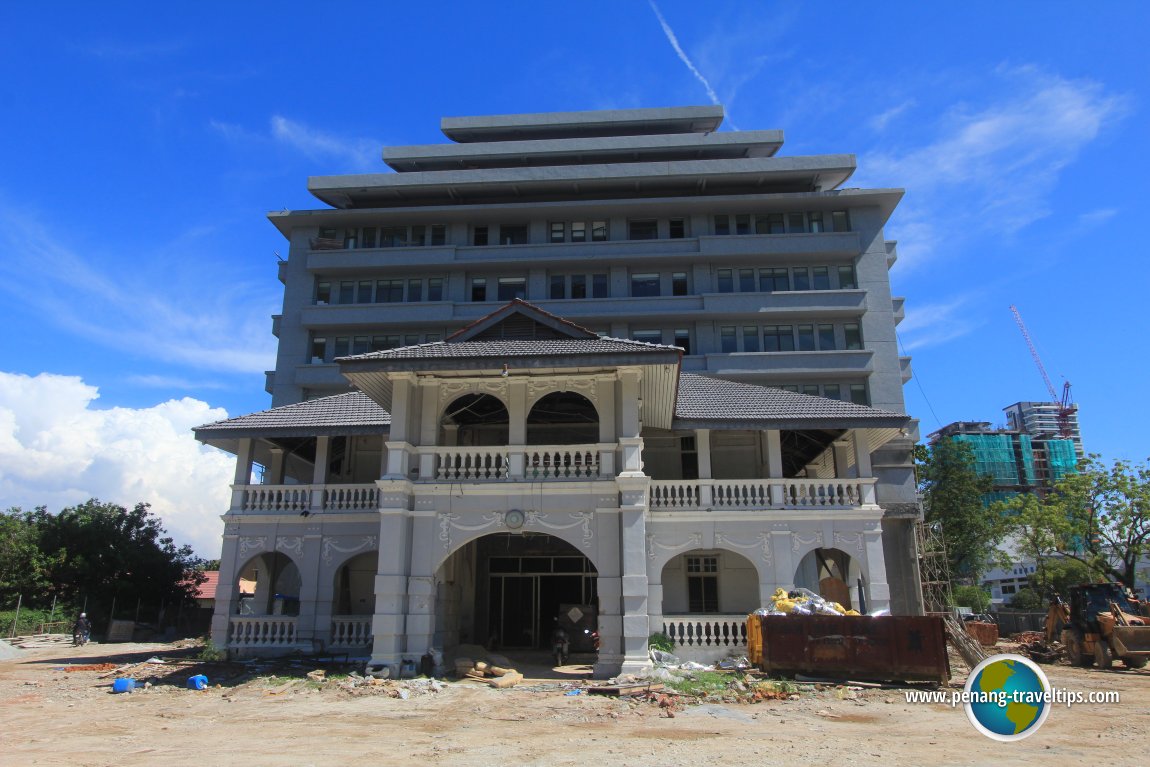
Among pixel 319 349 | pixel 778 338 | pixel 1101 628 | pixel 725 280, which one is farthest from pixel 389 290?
pixel 1101 628

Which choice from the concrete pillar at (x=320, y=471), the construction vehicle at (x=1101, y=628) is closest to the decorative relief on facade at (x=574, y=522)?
the concrete pillar at (x=320, y=471)

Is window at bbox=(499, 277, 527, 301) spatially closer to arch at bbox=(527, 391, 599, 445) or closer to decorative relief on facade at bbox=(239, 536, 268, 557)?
arch at bbox=(527, 391, 599, 445)

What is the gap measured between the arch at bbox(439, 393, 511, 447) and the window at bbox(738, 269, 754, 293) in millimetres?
24166

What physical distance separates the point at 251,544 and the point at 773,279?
3118cm

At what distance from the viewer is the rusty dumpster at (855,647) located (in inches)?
562

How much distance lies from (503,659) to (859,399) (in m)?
28.5

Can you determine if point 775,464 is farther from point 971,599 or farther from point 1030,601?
point 1030,601

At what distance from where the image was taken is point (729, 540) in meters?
18.7

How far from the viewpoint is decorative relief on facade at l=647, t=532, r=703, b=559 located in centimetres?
1839

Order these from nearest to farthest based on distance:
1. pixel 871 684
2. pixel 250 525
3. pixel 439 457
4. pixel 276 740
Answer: pixel 276 740 → pixel 871 684 → pixel 439 457 → pixel 250 525

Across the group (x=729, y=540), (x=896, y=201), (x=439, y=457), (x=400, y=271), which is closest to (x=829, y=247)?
(x=896, y=201)

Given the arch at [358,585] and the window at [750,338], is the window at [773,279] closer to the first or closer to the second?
the window at [750,338]

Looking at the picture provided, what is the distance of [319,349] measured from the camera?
43188 mm

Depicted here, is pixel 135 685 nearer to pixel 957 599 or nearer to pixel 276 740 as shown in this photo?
pixel 276 740
